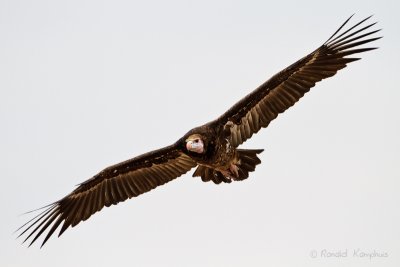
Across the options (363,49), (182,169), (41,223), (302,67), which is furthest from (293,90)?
(41,223)

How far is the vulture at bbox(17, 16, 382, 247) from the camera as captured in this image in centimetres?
1648

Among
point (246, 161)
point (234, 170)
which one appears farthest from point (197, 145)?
point (246, 161)

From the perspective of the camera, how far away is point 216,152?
54.3 feet

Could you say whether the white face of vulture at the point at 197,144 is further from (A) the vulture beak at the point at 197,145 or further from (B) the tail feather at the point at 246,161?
(B) the tail feather at the point at 246,161

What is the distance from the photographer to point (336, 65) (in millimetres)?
16484

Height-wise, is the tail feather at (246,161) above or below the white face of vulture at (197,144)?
below

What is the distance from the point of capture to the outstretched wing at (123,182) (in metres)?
17.7

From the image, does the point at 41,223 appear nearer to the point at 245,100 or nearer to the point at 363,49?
the point at 245,100

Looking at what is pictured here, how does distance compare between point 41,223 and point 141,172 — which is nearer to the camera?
point 41,223

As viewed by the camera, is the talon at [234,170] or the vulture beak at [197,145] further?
the talon at [234,170]

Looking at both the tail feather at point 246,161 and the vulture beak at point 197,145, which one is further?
the tail feather at point 246,161

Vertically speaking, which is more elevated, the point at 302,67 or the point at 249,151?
the point at 302,67

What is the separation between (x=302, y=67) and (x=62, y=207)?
5338 mm

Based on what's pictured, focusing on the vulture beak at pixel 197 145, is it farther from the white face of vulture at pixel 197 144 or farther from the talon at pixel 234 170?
the talon at pixel 234 170
